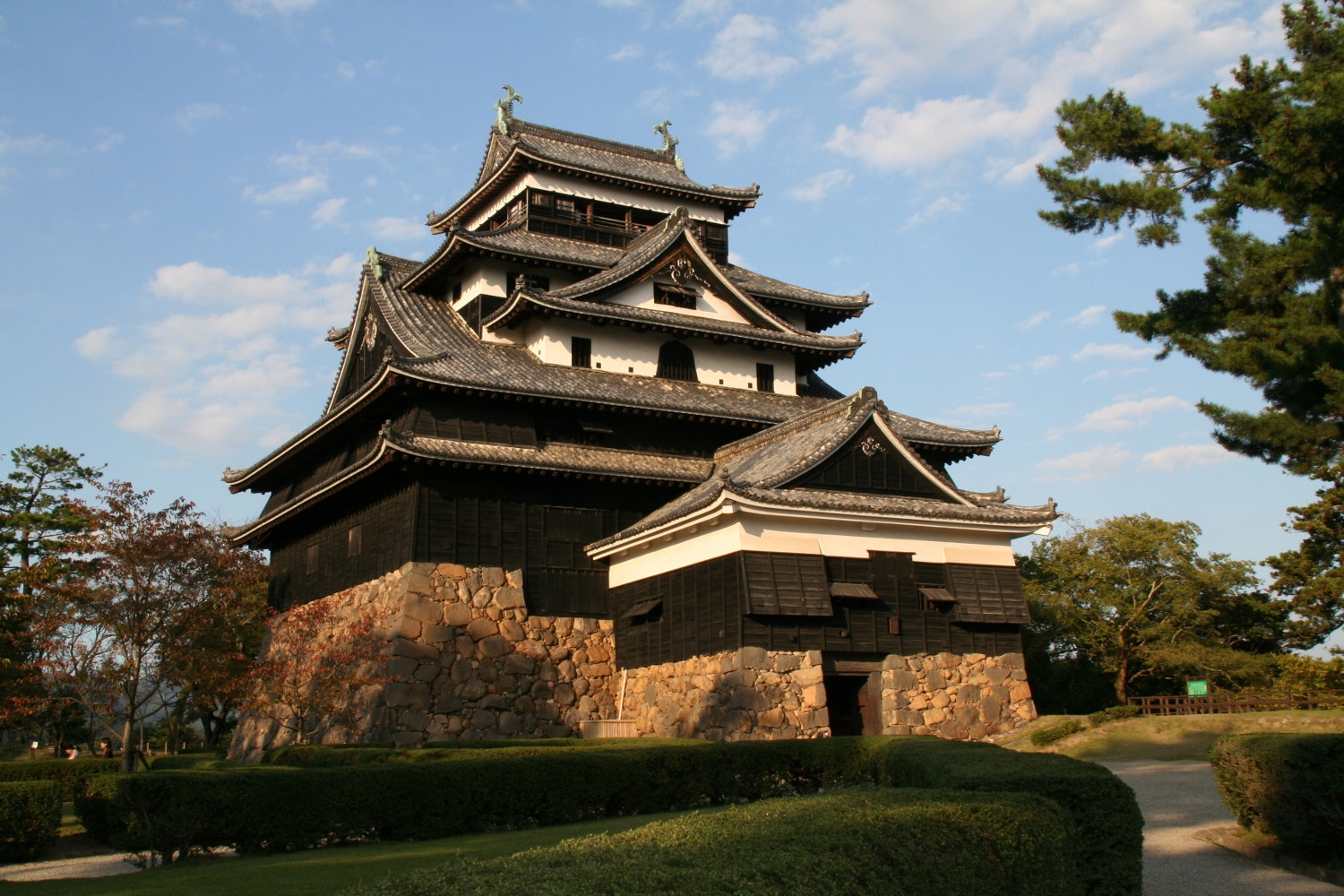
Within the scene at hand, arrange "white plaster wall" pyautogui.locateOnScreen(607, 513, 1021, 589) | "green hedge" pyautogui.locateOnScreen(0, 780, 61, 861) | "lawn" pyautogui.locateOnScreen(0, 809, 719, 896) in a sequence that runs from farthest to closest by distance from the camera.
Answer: "white plaster wall" pyautogui.locateOnScreen(607, 513, 1021, 589) → "green hedge" pyautogui.locateOnScreen(0, 780, 61, 861) → "lawn" pyautogui.locateOnScreen(0, 809, 719, 896)

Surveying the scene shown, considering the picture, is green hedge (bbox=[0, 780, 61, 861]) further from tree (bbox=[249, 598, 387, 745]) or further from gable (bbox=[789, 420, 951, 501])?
gable (bbox=[789, 420, 951, 501])

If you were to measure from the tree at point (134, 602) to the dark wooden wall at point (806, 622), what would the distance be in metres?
12.2

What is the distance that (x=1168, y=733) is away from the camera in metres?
24.4

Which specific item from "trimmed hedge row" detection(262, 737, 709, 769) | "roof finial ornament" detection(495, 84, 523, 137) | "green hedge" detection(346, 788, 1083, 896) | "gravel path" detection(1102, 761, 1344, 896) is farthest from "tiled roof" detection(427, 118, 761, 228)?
"green hedge" detection(346, 788, 1083, 896)

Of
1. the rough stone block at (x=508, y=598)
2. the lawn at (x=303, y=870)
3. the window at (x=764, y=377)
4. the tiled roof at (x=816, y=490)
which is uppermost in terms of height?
the window at (x=764, y=377)

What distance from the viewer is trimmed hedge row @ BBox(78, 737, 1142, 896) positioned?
10469 mm

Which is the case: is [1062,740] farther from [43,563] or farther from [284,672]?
[43,563]

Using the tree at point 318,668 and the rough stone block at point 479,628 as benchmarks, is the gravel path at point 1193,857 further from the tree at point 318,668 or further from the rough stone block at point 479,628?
the tree at point 318,668

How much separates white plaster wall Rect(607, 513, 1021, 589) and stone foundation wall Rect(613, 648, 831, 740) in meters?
2.33

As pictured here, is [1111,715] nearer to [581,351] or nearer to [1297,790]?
[1297,790]

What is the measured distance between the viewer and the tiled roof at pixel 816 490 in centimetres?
2367

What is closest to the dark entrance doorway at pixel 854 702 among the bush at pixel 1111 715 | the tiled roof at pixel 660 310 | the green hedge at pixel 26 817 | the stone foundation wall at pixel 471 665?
the bush at pixel 1111 715

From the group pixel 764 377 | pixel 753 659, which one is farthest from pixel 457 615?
pixel 764 377

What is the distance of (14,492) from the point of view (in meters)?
45.6
